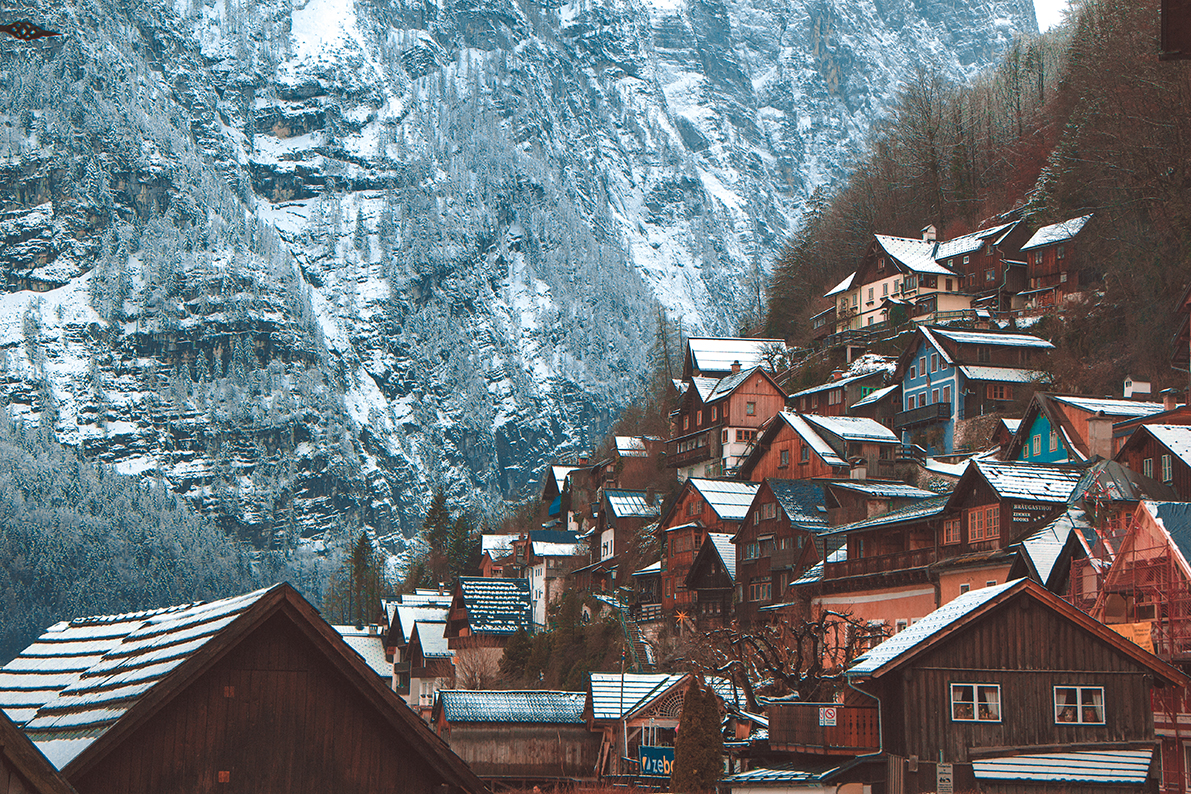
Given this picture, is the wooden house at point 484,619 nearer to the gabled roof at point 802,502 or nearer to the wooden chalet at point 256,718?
the gabled roof at point 802,502

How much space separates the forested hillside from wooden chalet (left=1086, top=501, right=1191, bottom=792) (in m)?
13.4

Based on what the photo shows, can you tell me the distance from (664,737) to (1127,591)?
53.1 ft

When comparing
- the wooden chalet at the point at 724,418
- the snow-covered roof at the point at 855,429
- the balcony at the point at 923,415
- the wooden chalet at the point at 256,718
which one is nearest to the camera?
the wooden chalet at the point at 256,718

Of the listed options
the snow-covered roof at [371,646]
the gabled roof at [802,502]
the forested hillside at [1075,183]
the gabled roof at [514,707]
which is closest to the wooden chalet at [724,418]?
the forested hillside at [1075,183]

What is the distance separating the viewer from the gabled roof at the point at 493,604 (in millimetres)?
100375

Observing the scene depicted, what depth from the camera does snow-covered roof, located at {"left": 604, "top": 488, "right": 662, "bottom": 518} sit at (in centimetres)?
10056

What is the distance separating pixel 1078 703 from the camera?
3572 centimetres

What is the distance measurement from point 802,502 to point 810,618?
9621mm

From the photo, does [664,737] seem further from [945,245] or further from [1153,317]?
[945,245]

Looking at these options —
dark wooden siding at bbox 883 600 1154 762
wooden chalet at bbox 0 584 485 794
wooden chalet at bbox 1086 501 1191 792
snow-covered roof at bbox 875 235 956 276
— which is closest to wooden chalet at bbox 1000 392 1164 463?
wooden chalet at bbox 1086 501 1191 792

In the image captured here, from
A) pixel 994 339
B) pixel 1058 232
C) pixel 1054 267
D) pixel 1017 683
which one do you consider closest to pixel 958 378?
pixel 994 339

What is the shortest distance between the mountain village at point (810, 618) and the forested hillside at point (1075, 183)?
9.38 feet

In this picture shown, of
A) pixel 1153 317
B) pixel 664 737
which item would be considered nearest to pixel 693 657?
pixel 664 737

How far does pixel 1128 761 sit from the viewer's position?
34.8 metres
